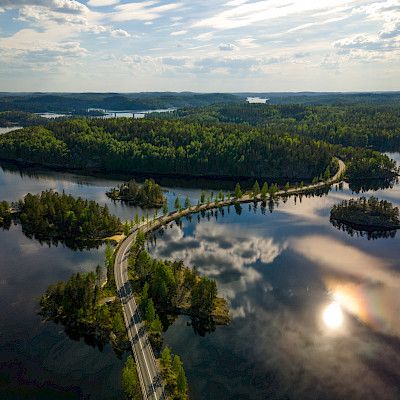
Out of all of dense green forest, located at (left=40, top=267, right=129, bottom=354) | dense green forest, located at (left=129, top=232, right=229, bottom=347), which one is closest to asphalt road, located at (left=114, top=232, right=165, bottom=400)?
dense green forest, located at (left=40, top=267, right=129, bottom=354)

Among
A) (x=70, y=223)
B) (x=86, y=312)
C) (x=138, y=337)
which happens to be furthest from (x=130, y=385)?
(x=70, y=223)

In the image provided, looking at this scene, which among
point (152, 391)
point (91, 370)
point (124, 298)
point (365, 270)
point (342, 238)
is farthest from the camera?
point (342, 238)

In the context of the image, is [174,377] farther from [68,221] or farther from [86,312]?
[68,221]

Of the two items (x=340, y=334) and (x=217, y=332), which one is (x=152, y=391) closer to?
(x=217, y=332)

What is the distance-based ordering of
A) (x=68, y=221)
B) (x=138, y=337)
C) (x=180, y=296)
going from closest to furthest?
(x=138, y=337) < (x=180, y=296) < (x=68, y=221)

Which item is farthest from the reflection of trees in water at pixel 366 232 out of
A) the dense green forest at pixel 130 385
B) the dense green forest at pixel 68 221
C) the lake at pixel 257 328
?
the dense green forest at pixel 130 385

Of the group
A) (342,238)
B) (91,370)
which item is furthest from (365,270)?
(91,370)

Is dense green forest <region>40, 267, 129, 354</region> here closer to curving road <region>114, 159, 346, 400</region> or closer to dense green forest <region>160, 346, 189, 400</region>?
curving road <region>114, 159, 346, 400</region>
